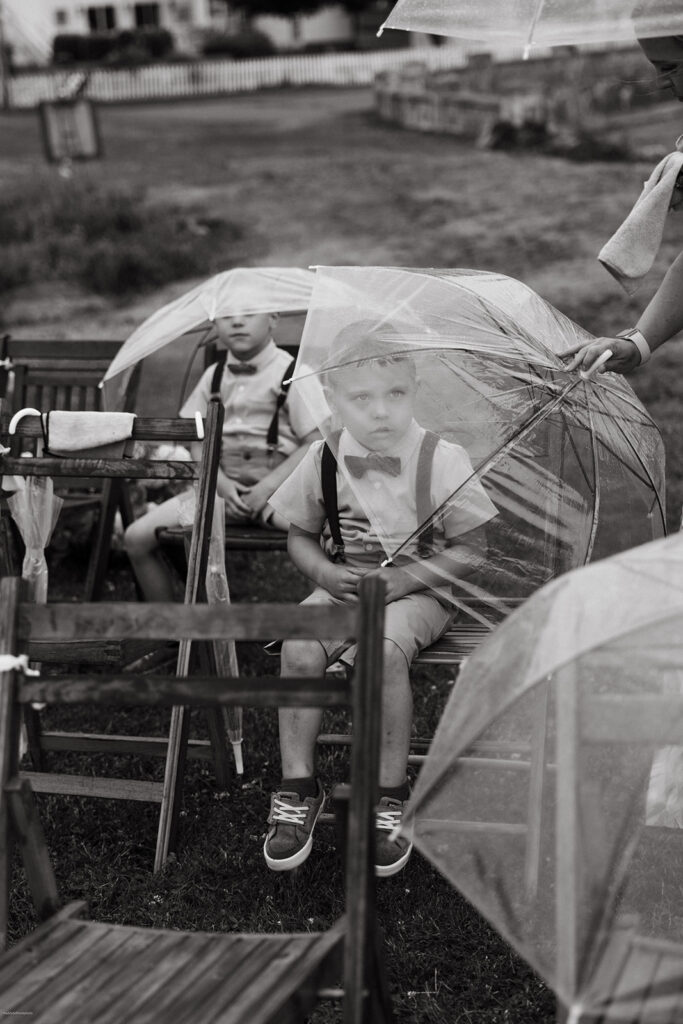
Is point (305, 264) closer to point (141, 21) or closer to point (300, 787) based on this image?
point (300, 787)

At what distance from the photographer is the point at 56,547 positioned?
6.29 m

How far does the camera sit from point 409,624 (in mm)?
3549

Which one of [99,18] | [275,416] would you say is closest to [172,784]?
[275,416]

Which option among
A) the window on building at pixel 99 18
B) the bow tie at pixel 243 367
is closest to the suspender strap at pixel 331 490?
the bow tie at pixel 243 367

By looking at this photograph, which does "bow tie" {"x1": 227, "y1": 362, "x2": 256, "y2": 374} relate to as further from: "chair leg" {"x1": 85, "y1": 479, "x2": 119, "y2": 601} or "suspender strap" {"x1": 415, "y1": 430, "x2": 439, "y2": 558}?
"suspender strap" {"x1": 415, "y1": 430, "x2": 439, "y2": 558}

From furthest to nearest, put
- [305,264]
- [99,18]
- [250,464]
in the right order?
1. [99,18]
2. [305,264]
3. [250,464]

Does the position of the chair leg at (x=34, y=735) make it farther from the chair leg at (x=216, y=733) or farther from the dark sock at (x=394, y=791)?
the dark sock at (x=394, y=791)

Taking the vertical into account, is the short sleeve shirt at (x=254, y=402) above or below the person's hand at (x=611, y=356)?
below

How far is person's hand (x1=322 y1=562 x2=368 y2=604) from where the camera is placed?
3.66m

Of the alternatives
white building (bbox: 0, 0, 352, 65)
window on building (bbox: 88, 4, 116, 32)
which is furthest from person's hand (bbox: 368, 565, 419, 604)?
window on building (bbox: 88, 4, 116, 32)

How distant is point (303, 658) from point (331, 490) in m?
0.50

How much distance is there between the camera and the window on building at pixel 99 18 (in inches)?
1844

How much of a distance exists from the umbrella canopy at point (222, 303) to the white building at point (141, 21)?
124ft

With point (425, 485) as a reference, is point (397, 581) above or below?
below
